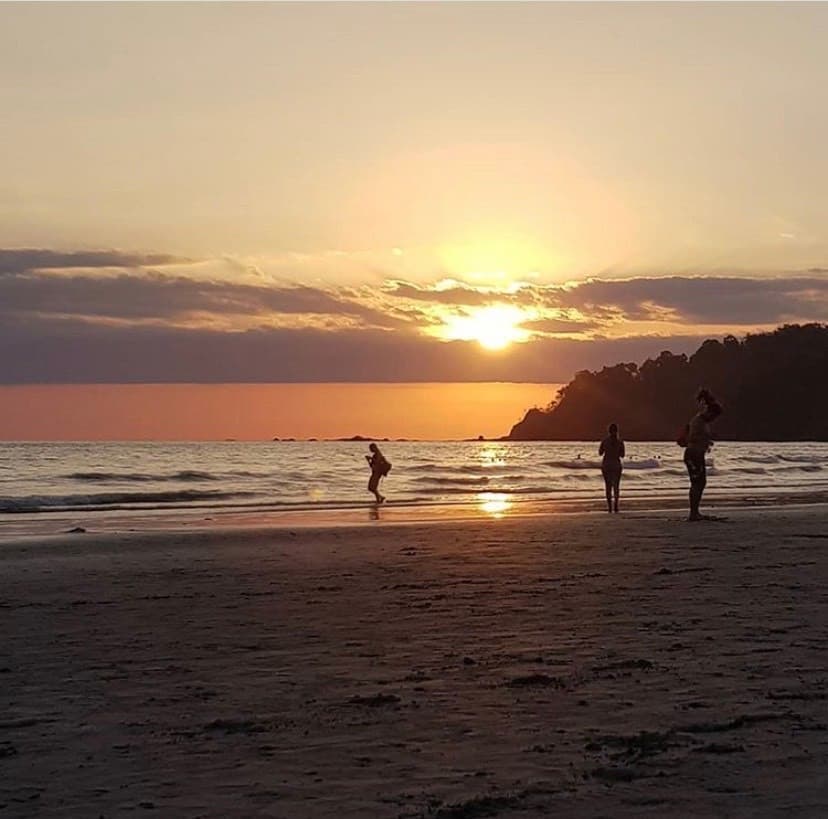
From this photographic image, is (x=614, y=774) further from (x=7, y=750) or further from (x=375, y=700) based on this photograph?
(x=7, y=750)

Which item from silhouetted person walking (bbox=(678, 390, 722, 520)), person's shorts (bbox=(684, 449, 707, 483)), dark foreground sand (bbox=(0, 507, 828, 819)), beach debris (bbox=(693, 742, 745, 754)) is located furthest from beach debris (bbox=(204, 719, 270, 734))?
person's shorts (bbox=(684, 449, 707, 483))

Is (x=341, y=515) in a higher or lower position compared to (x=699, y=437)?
lower

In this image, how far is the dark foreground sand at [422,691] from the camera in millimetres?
5121

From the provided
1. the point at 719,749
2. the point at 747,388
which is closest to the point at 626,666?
the point at 719,749

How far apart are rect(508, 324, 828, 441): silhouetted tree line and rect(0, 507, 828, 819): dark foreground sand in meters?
152

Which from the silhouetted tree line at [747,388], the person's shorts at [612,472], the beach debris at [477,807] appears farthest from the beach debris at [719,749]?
the silhouetted tree line at [747,388]

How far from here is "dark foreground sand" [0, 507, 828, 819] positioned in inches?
202

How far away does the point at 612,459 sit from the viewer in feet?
82.6

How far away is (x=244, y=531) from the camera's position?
70.3ft

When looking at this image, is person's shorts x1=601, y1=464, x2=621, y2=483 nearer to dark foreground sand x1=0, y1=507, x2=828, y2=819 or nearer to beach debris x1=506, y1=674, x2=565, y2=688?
dark foreground sand x1=0, y1=507, x2=828, y2=819

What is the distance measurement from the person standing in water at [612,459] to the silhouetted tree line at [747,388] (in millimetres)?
137173

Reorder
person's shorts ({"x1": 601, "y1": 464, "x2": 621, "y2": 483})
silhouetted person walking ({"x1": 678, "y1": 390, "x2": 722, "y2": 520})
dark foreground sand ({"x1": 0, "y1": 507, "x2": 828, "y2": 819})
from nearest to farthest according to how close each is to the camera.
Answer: dark foreground sand ({"x1": 0, "y1": 507, "x2": 828, "y2": 819}) → silhouetted person walking ({"x1": 678, "y1": 390, "x2": 722, "y2": 520}) → person's shorts ({"x1": 601, "y1": 464, "x2": 621, "y2": 483})

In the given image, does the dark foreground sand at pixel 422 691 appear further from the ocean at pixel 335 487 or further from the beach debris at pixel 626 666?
the ocean at pixel 335 487

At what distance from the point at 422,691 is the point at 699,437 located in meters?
13.5
